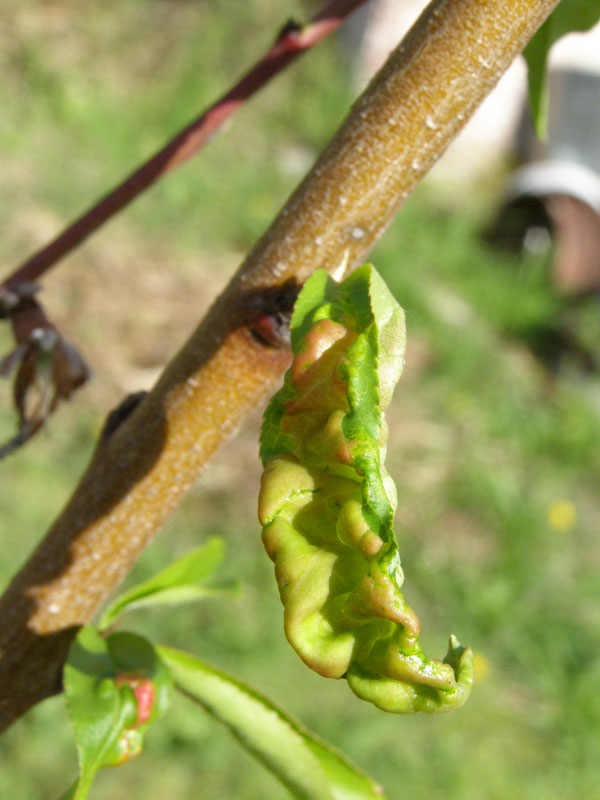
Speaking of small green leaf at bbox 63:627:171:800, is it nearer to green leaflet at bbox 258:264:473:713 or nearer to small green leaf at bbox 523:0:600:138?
green leaflet at bbox 258:264:473:713

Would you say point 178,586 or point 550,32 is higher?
point 550,32

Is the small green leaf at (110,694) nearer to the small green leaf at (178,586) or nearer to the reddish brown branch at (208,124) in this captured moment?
the small green leaf at (178,586)

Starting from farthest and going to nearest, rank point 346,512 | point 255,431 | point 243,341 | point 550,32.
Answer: point 255,431 → point 550,32 → point 243,341 → point 346,512

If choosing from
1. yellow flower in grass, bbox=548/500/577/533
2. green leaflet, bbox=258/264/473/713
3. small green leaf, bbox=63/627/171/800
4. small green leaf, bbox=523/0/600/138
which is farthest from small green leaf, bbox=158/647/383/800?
yellow flower in grass, bbox=548/500/577/533

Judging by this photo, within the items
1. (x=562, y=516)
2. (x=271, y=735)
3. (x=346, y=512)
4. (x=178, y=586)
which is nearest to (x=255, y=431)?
(x=562, y=516)

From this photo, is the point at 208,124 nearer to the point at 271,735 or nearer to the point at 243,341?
the point at 243,341

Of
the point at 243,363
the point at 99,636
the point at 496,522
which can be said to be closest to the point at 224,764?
the point at 496,522
